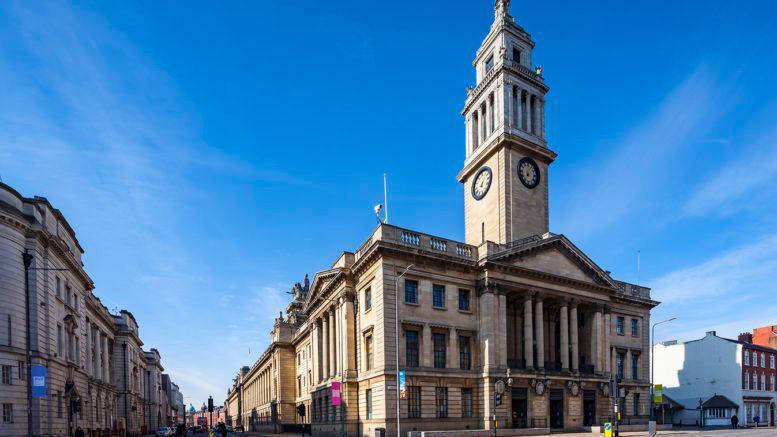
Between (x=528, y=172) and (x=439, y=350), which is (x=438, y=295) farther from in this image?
(x=528, y=172)

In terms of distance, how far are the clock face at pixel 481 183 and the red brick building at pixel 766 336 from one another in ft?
180

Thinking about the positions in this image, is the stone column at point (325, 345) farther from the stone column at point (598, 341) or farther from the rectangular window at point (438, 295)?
the stone column at point (598, 341)

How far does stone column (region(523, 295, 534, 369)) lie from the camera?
4084 centimetres

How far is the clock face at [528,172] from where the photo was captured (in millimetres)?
48812

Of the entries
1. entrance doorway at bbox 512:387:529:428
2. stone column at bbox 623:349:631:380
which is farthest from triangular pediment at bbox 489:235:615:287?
entrance doorway at bbox 512:387:529:428

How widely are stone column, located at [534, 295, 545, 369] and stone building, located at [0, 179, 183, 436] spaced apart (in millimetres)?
35413

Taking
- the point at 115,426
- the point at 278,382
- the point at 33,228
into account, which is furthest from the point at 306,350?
the point at 33,228

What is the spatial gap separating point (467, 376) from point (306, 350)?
30143mm

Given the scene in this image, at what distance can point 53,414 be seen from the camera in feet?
116

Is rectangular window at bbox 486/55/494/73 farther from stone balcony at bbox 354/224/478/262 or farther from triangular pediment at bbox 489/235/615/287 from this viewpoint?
stone balcony at bbox 354/224/478/262

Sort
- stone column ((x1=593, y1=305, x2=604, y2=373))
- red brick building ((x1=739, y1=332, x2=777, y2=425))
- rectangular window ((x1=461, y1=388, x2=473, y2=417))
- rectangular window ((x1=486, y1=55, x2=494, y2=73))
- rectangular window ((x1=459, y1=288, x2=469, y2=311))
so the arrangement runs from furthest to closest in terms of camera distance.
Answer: red brick building ((x1=739, y1=332, x2=777, y2=425)) → rectangular window ((x1=486, y1=55, x2=494, y2=73)) → stone column ((x1=593, y1=305, x2=604, y2=373)) → rectangular window ((x1=459, y1=288, x2=469, y2=311)) → rectangular window ((x1=461, y1=388, x2=473, y2=417))

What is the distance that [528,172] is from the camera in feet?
163

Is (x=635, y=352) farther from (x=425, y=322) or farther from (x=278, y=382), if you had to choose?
(x=278, y=382)

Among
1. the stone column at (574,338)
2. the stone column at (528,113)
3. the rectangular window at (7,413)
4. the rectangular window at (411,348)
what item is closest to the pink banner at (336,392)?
the rectangular window at (411,348)
